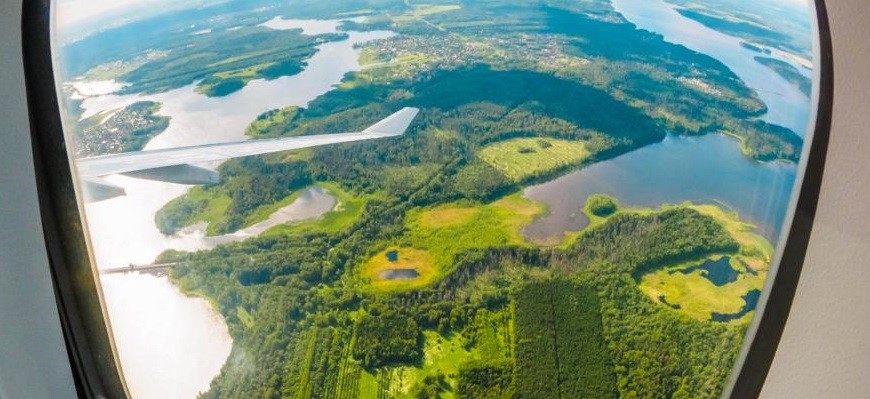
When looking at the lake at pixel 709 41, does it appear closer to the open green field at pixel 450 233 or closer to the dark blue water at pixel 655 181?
the dark blue water at pixel 655 181

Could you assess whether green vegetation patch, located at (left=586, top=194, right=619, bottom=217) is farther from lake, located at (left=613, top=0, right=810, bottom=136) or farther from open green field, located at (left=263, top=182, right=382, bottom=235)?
open green field, located at (left=263, top=182, right=382, bottom=235)

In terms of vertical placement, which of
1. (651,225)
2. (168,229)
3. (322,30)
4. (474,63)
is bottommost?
(651,225)

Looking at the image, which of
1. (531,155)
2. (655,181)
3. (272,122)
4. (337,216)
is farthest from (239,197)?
(655,181)

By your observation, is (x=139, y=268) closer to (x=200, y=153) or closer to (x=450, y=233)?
(x=200, y=153)

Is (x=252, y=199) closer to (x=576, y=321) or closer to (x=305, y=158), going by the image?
(x=305, y=158)

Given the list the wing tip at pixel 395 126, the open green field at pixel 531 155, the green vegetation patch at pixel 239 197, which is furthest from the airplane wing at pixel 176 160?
the open green field at pixel 531 155

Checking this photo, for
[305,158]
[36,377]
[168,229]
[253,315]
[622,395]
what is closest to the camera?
[36,377]

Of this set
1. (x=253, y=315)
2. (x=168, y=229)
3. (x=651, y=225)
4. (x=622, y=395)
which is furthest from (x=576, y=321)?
(x=168, y=229)
